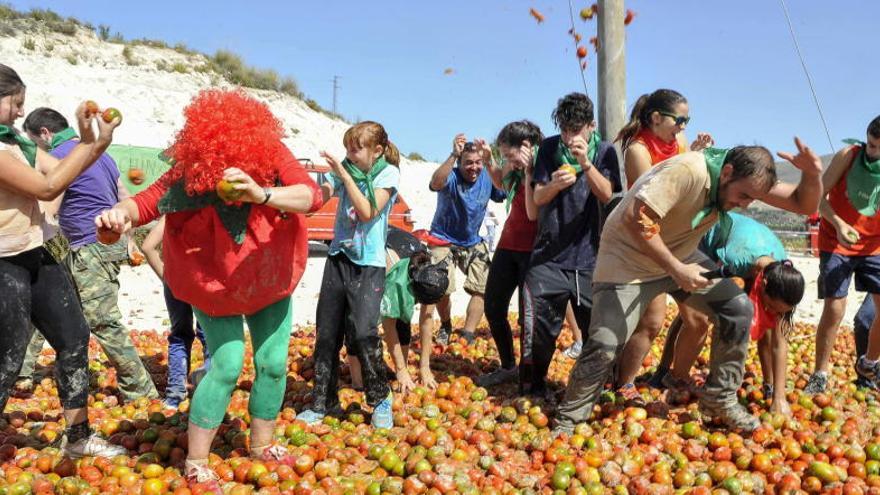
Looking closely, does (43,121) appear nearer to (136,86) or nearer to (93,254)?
(93,254)

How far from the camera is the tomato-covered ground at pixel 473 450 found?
11.0ft

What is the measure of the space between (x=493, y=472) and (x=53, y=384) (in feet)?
11.8

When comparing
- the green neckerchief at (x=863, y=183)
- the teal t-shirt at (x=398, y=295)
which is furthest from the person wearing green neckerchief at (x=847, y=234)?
the teal t-shirt at (x=398, y=295)

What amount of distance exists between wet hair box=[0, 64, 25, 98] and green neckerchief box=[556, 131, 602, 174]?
2.98 metres

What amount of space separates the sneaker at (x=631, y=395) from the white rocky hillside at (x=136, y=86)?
20261 millimetres

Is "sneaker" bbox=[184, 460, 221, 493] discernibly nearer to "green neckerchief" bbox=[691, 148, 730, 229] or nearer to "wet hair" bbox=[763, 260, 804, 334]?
"green neckerchief" bbox=[691, 148, 730, 229]

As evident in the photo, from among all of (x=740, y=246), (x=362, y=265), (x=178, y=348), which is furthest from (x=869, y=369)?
(x=178, y=348)

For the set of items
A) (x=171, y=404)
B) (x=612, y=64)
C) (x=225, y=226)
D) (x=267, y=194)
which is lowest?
(x=171, y=404)

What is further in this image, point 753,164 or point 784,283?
point 784,283

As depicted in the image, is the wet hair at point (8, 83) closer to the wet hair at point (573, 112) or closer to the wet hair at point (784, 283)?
the wet hair at point (573, 112)

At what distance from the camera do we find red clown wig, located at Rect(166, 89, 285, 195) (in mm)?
2852

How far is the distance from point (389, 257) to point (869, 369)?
3575 mm

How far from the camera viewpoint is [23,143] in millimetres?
3203

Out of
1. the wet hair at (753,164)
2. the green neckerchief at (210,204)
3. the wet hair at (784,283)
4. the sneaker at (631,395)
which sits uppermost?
the wet hair at (753,164)
